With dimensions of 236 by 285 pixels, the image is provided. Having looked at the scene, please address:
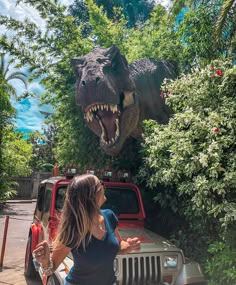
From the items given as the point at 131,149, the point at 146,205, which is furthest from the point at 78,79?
the point at 146,205

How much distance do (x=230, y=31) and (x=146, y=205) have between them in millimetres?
3892

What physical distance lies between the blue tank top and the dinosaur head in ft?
14.4

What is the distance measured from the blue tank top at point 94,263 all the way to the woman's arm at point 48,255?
0.22ft

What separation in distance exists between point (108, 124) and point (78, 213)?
4.72m

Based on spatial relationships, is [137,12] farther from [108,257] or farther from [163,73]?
[108,257]

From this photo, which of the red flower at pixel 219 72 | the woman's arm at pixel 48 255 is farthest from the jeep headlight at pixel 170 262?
the red flower at pixel 219 72

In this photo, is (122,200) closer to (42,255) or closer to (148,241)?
(148,241)

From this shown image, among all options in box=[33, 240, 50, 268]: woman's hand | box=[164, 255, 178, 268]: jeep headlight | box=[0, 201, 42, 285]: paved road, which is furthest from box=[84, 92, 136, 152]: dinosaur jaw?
box=[33, 240, 50, 268]: woman's hand

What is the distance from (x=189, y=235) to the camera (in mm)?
5801

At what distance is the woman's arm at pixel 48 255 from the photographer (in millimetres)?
2238

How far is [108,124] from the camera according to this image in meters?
6.89

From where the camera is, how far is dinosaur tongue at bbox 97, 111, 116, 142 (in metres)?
6.86

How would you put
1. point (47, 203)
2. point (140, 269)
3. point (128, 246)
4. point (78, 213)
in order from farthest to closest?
point (47, 203) < point (140, 269) < point (128, 246) < point (78, 213)

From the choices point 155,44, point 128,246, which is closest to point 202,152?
point 128,246
